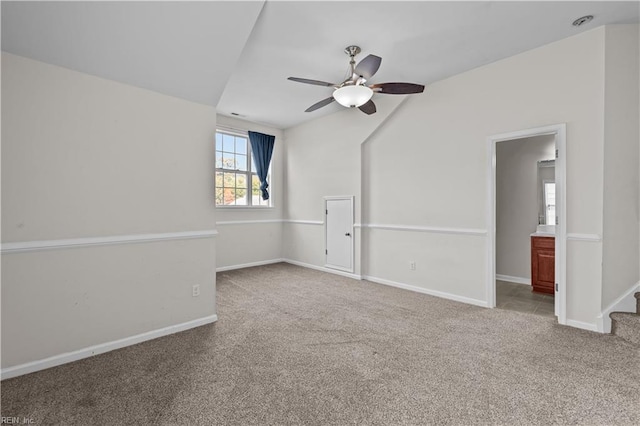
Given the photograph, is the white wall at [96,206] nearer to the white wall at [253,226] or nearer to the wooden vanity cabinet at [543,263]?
the white wall at [253,226]

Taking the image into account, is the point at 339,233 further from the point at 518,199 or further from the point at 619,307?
the point at 619,307

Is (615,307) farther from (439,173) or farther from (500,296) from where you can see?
(439,173)

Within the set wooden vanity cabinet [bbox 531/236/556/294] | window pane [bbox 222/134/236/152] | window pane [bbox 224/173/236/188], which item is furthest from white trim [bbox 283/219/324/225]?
wooden vanity cabinet [bbox 531/236/556/294]

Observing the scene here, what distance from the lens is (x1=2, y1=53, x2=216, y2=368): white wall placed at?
6.91 ft

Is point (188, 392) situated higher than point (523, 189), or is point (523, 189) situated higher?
point (523, 189)

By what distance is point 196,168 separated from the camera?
300cm

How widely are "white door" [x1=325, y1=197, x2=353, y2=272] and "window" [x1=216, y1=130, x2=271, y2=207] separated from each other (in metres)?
1.62

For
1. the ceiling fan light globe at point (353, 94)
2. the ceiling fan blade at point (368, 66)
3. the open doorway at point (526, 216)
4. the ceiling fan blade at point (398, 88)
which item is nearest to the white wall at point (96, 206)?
the ceiling fan light globe at point (353, 94)

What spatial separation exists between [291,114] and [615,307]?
16.4 feet

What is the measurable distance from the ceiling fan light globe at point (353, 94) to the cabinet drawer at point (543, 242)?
331 centimetres

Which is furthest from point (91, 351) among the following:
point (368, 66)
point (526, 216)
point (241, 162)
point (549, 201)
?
point (549, 201)

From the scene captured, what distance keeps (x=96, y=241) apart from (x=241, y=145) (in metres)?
3.87

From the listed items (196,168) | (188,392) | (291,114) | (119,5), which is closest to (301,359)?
(188,392)

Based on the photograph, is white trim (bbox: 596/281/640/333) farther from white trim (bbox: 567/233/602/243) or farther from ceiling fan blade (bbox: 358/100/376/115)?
ceiling fan blade (bbox: 358/100/376/115)
